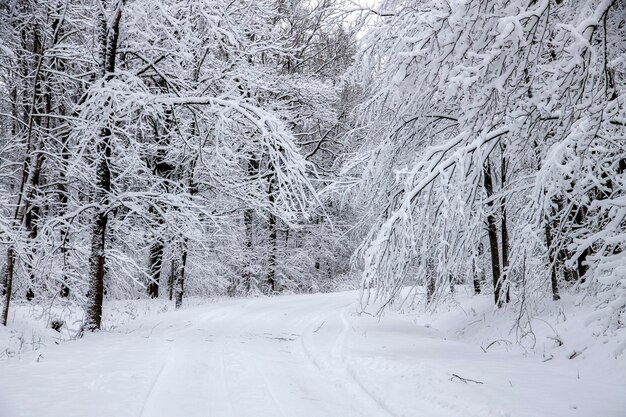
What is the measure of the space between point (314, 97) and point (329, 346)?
1490cm

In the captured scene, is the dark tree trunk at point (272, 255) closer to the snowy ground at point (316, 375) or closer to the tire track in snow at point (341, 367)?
the tire track in snow at point (341, 367)

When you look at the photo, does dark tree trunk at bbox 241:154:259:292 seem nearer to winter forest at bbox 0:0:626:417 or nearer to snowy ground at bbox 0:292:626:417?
winter forest at bbox 0:0:626:417

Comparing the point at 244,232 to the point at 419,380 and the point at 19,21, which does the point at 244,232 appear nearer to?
the point at 19,21

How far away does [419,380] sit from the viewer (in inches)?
216

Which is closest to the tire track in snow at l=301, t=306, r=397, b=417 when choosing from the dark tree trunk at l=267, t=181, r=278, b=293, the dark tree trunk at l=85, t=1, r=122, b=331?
the dark tree trunk at l=85, t=1, r=122, b=331

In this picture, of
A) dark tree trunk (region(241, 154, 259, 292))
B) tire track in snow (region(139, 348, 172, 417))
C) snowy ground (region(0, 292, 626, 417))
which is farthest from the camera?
dark tree trunk (region(241, 154, 259, 292))

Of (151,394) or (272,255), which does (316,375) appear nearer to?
(151,394)

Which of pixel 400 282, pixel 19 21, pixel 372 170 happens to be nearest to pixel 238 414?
pixel 400 282

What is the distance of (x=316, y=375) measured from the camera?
6.18 m

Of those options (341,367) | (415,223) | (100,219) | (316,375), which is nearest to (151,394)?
(316,375)

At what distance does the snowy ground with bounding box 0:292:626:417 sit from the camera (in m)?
4.45

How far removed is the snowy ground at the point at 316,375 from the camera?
445 cm

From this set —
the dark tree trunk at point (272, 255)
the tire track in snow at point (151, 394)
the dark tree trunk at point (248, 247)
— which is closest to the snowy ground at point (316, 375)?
the tire track in snow at point (151, 394)

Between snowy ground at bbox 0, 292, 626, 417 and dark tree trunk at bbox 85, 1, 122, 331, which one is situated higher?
dark tree trunk at bbox 85, 1, 122, 331
